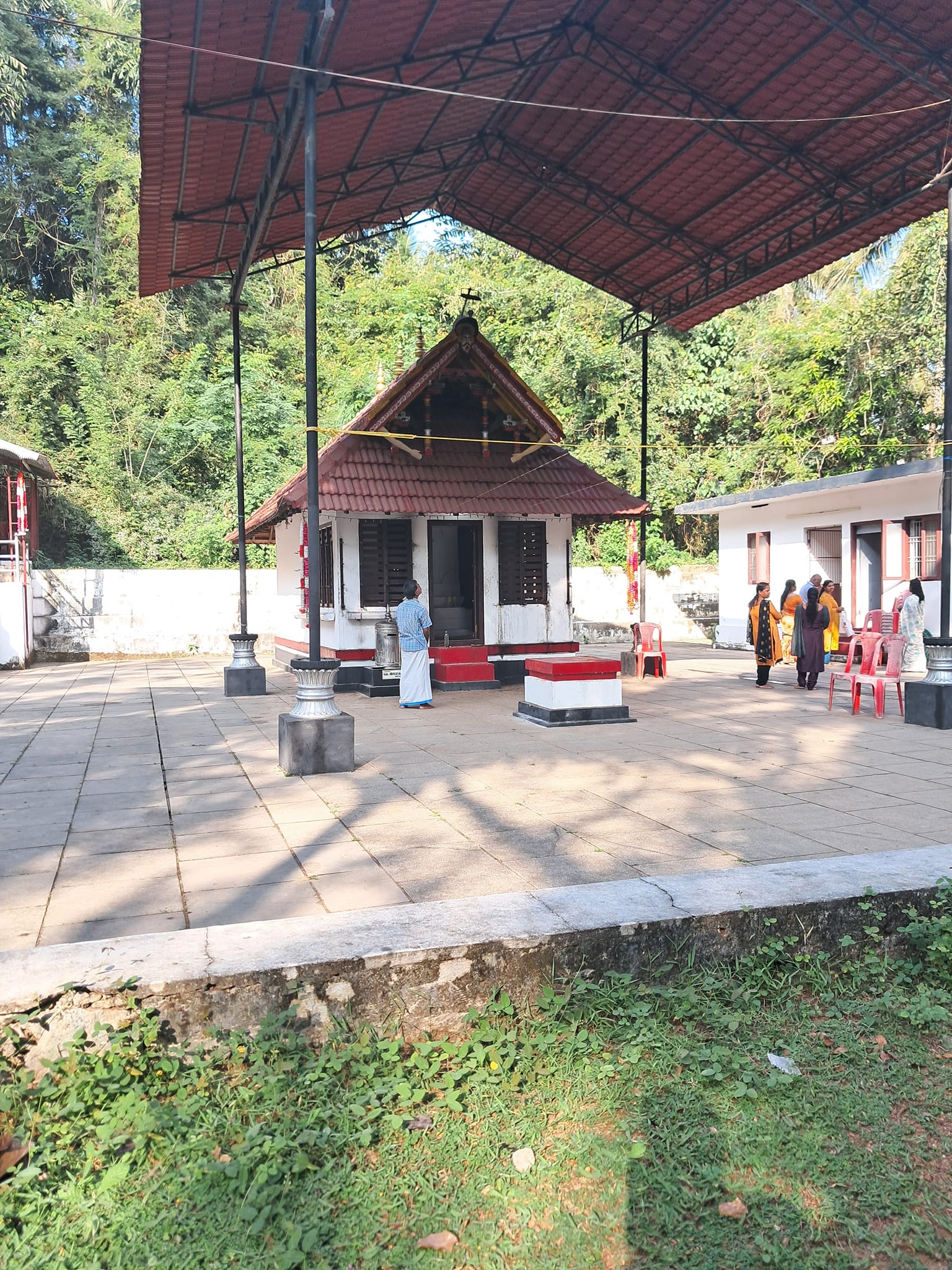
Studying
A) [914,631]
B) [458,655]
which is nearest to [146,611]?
[458,655]

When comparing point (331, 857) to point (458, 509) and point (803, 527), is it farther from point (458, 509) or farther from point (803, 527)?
point (803, 527)

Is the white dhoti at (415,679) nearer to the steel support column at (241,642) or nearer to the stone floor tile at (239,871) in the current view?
the steel support column at (241,642)

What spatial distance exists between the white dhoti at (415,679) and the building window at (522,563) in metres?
3.22

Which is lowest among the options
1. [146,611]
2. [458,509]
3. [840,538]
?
[146,611]

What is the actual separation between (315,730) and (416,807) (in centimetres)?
150

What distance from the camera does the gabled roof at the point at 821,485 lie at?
13.9 m

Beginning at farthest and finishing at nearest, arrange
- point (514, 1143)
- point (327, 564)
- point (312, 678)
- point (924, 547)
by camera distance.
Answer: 1. point (924, 547)
2. point (327, 564)
3. point (312, 678)
4. point (514, 1143)

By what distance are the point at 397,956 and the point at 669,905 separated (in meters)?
1.19

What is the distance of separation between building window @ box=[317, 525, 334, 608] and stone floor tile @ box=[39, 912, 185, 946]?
9.60 metres

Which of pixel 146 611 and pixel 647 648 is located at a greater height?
pixel 146 611

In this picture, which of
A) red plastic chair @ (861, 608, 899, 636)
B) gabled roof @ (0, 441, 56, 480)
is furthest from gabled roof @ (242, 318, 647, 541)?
gabled roof @ (0, 441, 56, 480)

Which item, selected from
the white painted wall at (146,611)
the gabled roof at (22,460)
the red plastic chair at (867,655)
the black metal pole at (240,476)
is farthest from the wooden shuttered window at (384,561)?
the gabled roof at (22,460)

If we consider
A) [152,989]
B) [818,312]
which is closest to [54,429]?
[818,312]

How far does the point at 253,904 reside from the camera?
407 cm
